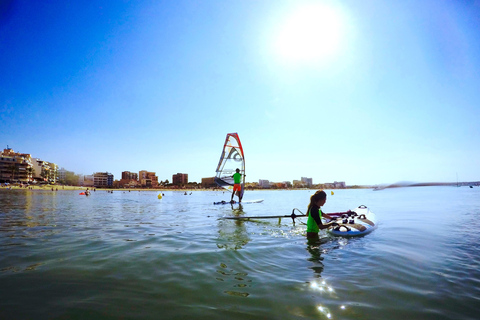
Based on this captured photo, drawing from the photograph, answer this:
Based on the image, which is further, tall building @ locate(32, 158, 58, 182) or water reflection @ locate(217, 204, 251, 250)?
tall building @ locate(32, 158, 58, 182)

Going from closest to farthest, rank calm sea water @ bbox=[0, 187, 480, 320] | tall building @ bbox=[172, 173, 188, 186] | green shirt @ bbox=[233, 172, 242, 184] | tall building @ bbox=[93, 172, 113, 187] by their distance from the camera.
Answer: calm sea water @ bbox=[0, 187, 480, 320], green shirt @ bbox=[233, 172, 242, 184], tall building @ bbox=[93, 172, 113, 187], tall building @ bbox=[172, 173, 188, 186]

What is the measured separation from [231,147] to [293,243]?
14.0 meters

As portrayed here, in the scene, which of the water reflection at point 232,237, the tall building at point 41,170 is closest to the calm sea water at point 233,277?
the water reflection at point 232,237

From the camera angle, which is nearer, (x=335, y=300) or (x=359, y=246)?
(x=335, y=300)

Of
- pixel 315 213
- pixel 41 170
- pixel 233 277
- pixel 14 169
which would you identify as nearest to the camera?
pixel 233 277

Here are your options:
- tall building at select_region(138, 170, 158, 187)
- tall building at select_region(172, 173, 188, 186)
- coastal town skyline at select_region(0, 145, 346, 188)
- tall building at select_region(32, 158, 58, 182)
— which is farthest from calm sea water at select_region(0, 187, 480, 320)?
tall building at select_region(172, 173, 188, 186)

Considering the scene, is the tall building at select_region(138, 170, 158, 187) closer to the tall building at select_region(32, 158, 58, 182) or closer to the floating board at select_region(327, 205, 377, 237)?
the tall building at select_region(32, 158, 58, 182)

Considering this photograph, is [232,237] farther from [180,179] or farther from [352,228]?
[180,179]

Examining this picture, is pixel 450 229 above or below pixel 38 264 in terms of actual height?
below

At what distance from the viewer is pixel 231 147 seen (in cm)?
2016

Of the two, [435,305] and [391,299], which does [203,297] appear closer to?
[391,299]

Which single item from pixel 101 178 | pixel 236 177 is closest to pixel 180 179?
pixel 101 178

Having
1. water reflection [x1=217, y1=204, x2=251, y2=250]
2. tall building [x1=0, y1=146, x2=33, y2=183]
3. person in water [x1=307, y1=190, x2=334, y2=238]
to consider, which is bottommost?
water reflection [x1=217, y1=204, x2=251, y2=250]

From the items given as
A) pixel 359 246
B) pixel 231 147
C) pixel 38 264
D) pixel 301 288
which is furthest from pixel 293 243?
pixel 231 147
